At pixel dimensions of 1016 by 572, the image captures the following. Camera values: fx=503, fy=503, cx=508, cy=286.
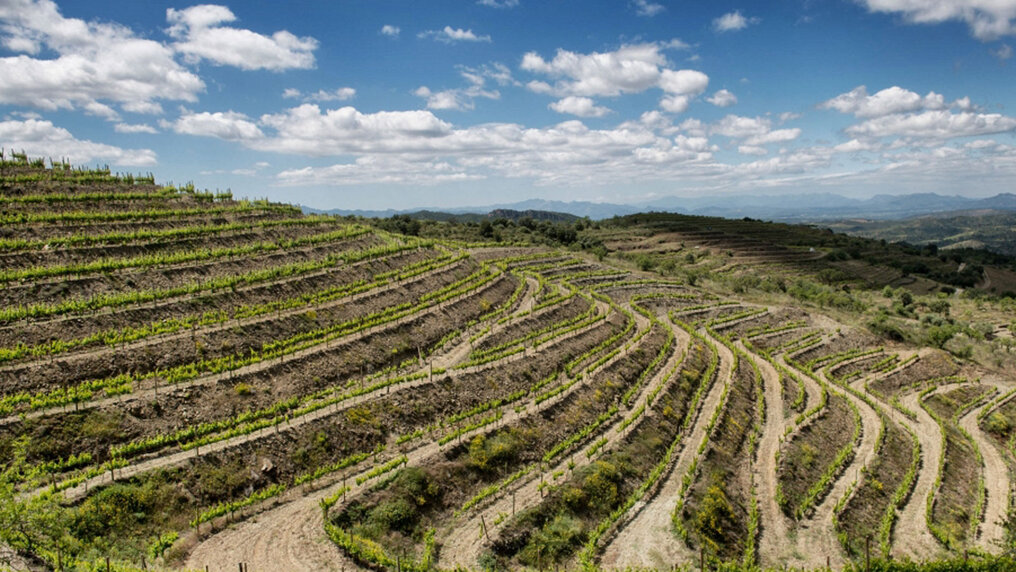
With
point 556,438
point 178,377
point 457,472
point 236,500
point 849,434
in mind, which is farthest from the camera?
point 849,434

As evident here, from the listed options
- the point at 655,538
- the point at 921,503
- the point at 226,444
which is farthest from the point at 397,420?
the point at 921,503

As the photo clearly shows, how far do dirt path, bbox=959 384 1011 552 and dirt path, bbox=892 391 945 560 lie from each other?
9.04ft

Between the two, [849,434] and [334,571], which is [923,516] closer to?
[849,434]

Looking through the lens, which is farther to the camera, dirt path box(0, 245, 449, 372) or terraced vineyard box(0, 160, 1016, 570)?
dirt path box(0, 245, 449, 372)

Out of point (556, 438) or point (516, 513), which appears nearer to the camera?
point (516, 513)

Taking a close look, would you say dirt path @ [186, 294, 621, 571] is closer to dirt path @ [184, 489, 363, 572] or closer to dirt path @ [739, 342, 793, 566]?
dirt path @ [184, 489, 363, 572]

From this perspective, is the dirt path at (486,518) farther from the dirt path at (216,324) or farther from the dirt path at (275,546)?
the dirt path at (216,324)

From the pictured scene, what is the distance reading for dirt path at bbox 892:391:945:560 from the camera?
2729cm

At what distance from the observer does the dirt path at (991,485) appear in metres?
30.0

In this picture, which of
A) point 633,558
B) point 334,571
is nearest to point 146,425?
point 334,571

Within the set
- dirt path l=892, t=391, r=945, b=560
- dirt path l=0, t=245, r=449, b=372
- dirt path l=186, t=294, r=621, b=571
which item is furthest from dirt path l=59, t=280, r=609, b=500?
dirt path l=892, t=391, r=945, b=560

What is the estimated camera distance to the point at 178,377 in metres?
27.3

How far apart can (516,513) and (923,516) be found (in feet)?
84.7

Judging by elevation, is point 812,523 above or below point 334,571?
below
